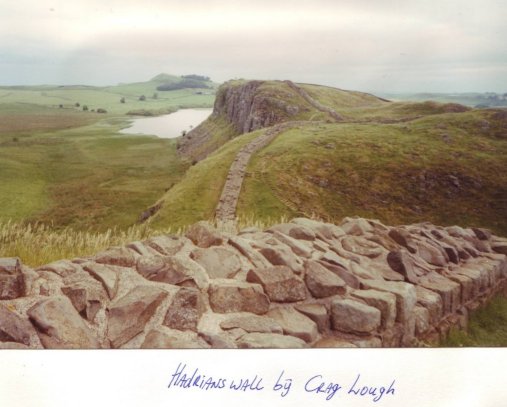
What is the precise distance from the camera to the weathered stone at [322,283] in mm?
3492

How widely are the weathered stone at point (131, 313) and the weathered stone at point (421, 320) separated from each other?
8.18 feet

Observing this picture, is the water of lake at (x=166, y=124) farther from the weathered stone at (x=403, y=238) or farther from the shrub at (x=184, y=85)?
the weathered stone at (x=403, y=238)

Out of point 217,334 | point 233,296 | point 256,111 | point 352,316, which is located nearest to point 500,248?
point 352,316

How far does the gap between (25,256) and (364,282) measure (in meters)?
3.51

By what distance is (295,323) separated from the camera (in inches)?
129

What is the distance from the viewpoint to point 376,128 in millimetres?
9516

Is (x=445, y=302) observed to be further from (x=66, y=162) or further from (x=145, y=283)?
(x=66, y=162)

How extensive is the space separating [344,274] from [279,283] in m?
0.73

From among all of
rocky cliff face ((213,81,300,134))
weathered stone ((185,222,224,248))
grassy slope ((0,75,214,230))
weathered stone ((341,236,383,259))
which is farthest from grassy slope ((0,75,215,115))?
rocky cliff face ((213,81,300,134))
